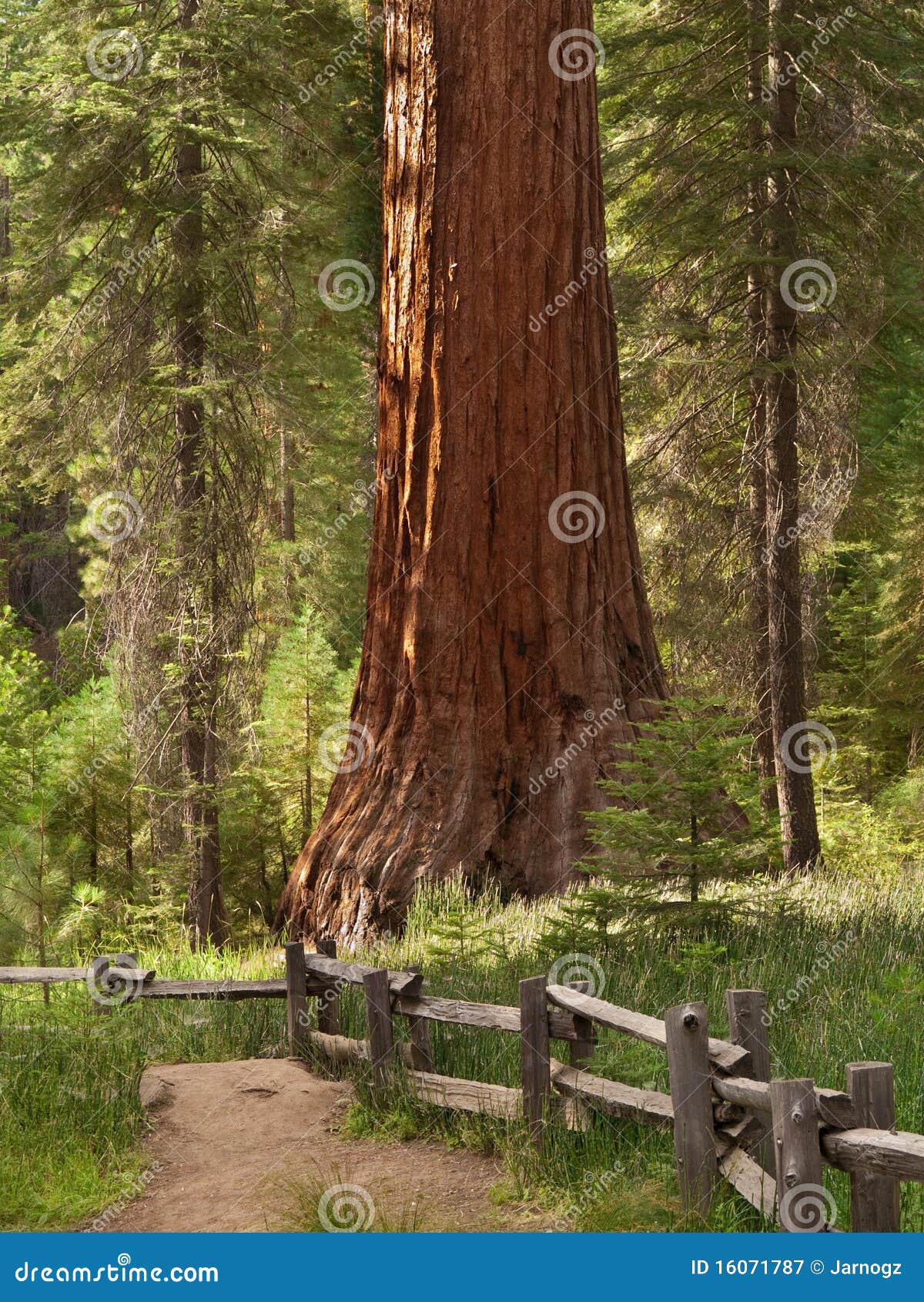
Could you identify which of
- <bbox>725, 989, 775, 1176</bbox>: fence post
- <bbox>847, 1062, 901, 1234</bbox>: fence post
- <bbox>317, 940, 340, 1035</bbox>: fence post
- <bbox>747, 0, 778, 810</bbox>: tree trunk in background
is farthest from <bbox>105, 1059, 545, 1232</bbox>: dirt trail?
<bbox>747, 0, 778, 810</bbox>: tree trunk in background

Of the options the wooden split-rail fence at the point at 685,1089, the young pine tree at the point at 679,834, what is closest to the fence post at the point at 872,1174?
the wooden split-rail fence at the point at 685,1089

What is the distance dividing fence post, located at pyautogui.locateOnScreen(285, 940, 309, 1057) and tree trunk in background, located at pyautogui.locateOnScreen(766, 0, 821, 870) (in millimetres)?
7081

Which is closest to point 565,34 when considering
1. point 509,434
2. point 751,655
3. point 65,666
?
point 509,434

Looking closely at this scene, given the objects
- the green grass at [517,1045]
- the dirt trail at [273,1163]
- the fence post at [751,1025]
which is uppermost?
the fence post at [751,1025]

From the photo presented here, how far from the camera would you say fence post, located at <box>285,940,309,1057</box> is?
7.49 metres

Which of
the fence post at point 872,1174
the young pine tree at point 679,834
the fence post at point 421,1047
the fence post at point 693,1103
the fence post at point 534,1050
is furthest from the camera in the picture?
the young pine tree at point 679,834

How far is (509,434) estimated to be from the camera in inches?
398

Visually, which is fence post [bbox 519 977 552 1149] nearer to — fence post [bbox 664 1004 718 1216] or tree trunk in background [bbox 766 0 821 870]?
fence post [bbox 664 1004 718 1216]

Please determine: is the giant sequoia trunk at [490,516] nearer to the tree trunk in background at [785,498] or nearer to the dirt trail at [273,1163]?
the dirt trail at [273,1163]

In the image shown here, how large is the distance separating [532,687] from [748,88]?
865cm

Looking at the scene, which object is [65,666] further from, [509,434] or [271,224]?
[509,434]

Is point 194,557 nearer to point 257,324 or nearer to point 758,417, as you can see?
point 257,324

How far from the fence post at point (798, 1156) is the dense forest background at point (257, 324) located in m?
8.15

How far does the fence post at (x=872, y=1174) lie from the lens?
398cm
